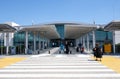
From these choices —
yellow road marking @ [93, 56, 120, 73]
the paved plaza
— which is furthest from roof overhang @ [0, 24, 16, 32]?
the paved plaza

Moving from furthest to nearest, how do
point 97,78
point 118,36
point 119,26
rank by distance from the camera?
point 118,36, point 119,26, point 97,78

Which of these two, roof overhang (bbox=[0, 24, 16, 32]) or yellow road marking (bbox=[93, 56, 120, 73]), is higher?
roof overhang (bbox=[0, 24, 16, 32])

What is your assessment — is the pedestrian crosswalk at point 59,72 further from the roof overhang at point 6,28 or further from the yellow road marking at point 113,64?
the roof overhang at point 6,28

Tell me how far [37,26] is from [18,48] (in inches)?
153

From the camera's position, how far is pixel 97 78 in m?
10.1

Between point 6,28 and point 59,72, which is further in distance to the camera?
point 6,28

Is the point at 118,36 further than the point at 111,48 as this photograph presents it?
Yes

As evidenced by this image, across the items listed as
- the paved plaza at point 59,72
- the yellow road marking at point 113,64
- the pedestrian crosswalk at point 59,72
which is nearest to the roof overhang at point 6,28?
the yellow road marking at point 113,64

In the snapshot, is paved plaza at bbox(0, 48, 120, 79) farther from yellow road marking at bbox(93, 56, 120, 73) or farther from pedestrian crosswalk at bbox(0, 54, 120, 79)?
yellow road marking at bbox(93, 56, 120, 73)

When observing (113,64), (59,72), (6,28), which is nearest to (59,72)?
(59,72)

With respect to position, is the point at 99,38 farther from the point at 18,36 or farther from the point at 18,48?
the point at 18,48

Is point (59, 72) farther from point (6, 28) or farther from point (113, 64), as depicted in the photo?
point (6, 28)

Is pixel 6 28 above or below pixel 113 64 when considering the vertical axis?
above

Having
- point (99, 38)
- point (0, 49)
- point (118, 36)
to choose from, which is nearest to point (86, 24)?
point (0, 49)
